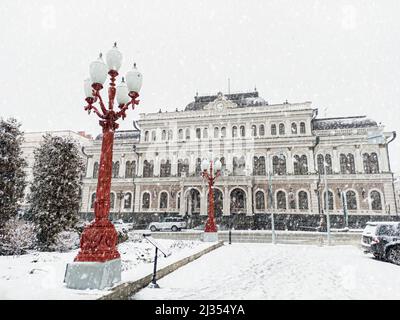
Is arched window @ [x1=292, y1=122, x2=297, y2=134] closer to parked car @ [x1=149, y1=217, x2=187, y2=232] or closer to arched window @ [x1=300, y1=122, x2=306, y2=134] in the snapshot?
arched window @ [x1=300, y1=122, x2=306, y2=134]

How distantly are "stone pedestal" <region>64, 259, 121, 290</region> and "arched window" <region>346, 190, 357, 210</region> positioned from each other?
28.8m

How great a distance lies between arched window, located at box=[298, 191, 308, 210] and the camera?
28.4m

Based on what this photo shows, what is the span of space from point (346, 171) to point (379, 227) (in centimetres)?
2093

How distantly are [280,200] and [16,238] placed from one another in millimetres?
24504

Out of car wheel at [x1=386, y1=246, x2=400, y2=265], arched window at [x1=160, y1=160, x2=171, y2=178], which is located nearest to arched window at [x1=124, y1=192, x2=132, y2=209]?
arched window at [x1=160, y1=160, x2=171, y2=178]

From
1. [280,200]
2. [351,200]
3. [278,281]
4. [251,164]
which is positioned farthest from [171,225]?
[278,281]

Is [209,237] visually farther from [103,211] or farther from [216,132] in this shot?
[216,132]

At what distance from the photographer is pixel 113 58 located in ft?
19.5

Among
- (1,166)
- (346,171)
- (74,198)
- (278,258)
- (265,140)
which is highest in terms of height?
(265,140)

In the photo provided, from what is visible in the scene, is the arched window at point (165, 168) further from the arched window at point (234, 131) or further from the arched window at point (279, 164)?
the arched window at point (279, 164)
